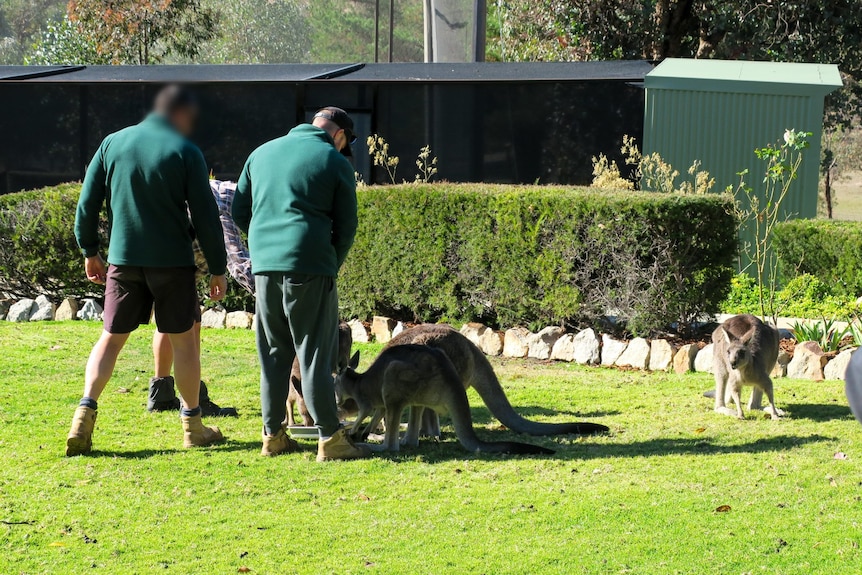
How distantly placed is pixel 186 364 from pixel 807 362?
5733 millimetres

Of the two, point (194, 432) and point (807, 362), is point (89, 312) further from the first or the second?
point (807, 362)

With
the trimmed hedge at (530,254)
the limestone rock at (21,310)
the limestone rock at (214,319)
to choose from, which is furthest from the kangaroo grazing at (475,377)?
the limestone rock at (21,310)

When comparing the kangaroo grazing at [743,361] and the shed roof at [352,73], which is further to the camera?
the shed roof at [352,73]

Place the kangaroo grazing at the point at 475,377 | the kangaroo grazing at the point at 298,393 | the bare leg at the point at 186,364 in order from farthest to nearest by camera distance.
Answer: the kangaroo grazing at the point at 298,393, the kangaroo grazing at the point at 475,377, the bare leg at the point at 186,364

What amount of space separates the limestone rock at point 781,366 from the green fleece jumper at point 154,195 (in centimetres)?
557

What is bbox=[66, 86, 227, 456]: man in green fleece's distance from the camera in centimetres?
690

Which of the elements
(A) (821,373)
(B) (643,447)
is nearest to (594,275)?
(A) (821,373)

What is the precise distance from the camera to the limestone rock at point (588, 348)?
1082 cm

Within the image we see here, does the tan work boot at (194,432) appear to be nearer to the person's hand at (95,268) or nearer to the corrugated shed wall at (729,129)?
the person's hand at (95,268)

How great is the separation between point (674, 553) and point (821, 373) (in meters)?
5.12

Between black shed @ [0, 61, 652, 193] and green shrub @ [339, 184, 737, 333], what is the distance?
5413 mm

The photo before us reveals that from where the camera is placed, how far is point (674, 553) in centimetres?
537

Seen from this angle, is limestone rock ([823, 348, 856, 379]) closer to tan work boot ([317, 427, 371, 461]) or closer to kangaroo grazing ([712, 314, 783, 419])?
kangaroo grazing ([712, 314, 783, 419])

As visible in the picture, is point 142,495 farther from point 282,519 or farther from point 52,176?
point 52,176
